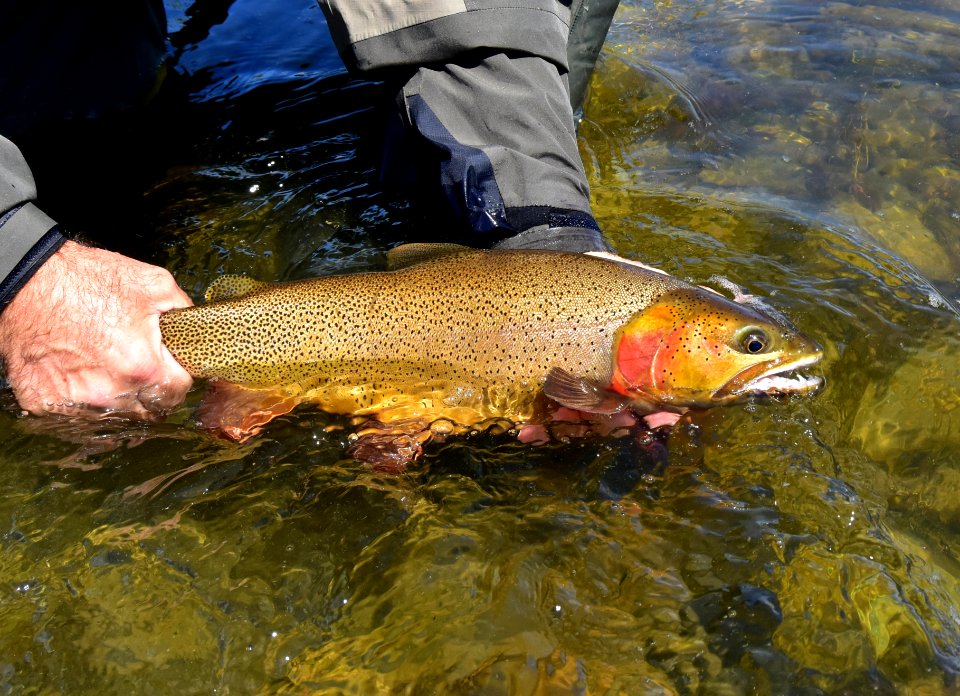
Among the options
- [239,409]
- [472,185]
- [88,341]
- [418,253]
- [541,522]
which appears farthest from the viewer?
[472,185]

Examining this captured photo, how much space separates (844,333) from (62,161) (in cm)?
463

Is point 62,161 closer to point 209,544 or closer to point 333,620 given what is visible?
point 209,544

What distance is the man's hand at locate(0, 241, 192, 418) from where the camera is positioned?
284 cm

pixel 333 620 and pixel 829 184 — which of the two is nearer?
pixel 333 620

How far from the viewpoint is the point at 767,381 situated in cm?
285

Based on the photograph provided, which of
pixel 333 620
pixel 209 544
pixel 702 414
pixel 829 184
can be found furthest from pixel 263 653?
pixel 829 184

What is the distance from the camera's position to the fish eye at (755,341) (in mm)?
2740

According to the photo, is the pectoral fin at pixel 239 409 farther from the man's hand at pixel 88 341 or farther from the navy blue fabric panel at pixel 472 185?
the navy blue fabric panel at pixel 472 185

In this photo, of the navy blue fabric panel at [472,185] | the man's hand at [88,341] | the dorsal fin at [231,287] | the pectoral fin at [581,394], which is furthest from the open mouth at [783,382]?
the man's hand at [88,341]

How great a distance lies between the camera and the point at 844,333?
354cm

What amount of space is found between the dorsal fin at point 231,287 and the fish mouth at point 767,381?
191cm

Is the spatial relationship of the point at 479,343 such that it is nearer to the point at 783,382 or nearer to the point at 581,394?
the point at 581,394

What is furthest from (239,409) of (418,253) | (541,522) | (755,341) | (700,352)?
(755,341)

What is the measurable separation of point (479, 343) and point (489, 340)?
40 mm
